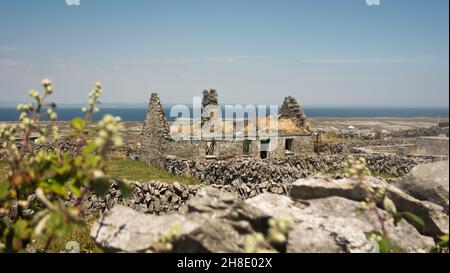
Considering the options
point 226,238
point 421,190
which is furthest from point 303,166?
point 226,238

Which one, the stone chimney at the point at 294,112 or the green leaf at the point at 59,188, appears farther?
the stone chimney at the point at 294,112

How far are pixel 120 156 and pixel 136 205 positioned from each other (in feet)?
67.4

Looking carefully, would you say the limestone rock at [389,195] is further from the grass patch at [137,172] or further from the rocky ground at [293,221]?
the grass patch at [137,172]

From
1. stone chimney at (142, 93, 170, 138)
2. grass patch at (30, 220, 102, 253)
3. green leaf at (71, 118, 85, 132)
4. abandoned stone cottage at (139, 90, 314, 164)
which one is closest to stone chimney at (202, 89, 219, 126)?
abandoned stone cottage at (139, 90, 314, 164)

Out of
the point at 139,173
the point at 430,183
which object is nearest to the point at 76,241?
the point at 430,183

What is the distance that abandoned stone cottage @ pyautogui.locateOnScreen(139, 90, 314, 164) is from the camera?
93.3ft

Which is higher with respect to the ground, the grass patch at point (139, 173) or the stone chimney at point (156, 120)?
the stone chimney at point (156, 120)

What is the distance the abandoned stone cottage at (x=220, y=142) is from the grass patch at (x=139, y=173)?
3.61 ft

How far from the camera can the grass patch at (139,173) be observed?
80.1 ft

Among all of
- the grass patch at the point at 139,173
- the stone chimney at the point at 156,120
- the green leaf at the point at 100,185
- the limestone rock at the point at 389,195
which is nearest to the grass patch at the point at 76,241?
the limestone rock at the point at 389,195

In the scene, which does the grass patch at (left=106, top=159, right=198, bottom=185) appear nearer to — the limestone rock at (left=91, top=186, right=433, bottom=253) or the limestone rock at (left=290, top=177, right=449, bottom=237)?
the limestone rock at (left=290, top=177, right=449, bottom=237)

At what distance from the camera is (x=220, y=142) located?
28484 mm

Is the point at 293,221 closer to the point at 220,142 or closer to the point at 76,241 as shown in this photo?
the point at 76,241

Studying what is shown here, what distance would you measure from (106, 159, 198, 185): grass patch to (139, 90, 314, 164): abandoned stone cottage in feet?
3.61
